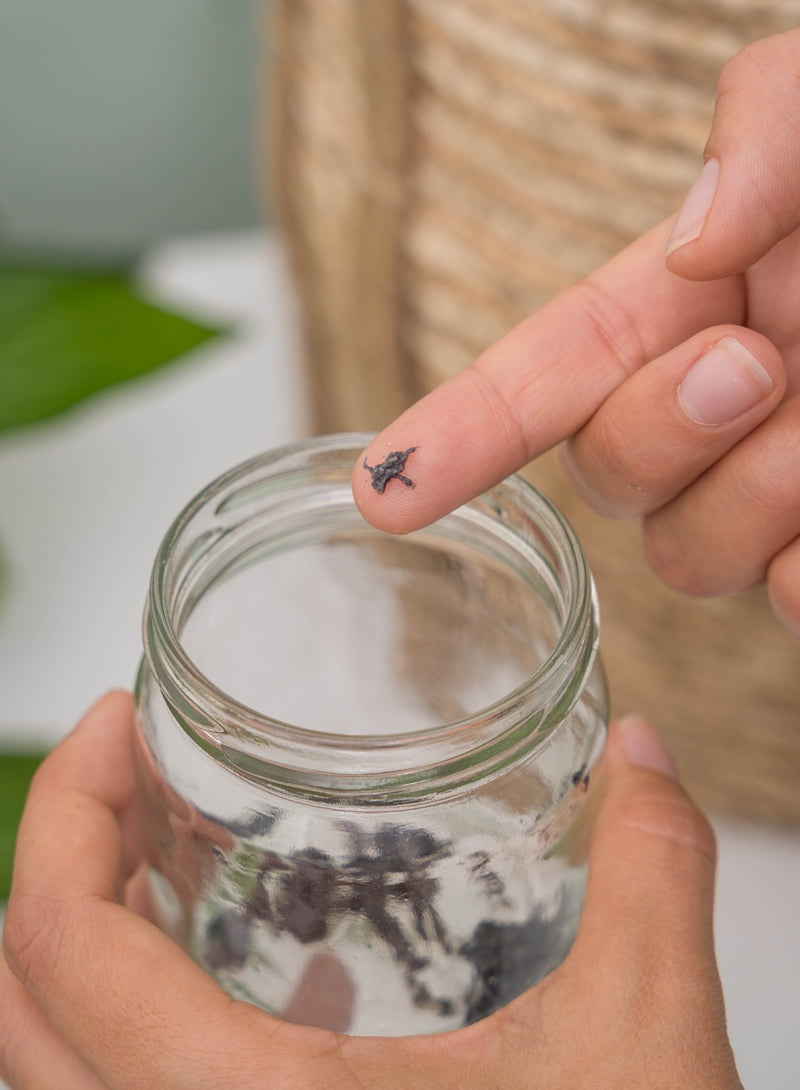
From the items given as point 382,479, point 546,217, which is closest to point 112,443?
point 546,217

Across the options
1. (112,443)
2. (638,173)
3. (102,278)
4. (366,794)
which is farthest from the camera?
(112,443)

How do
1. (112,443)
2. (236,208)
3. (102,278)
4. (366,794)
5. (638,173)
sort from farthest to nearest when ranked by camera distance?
(236,208) < (112,443) < (102,278) < (638,173) < (366,794)

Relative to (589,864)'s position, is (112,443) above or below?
below

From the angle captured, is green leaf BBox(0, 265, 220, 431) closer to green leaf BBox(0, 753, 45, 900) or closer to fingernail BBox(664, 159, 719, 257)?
green leaf BBox(0, 753, 45, 900)

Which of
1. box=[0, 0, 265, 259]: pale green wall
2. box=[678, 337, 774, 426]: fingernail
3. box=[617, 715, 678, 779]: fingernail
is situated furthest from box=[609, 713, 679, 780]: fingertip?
box=[0, 0, 265, 259]: pale green wall

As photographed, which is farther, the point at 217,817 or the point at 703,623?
the point at 703,623

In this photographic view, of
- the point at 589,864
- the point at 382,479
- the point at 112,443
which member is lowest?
the point at 112,443

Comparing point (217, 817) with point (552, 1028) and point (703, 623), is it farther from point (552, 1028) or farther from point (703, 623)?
point (703, 623)
